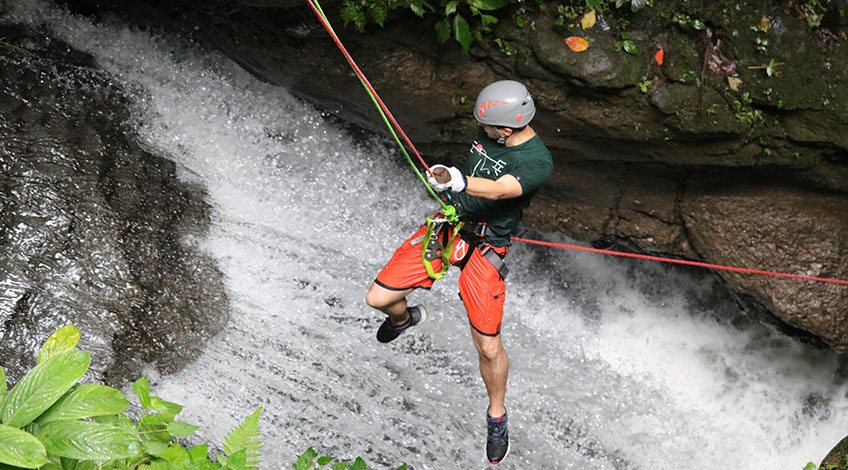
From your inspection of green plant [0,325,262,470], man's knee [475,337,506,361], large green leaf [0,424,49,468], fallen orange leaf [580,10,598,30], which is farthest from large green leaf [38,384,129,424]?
fallen orange leaf [580,10,598,30]

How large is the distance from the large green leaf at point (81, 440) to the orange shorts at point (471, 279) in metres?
1.89

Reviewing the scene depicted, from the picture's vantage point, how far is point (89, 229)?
5.32 metres

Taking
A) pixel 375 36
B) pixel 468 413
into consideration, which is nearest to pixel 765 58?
pixel 375 36

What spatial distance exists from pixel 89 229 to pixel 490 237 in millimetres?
2504

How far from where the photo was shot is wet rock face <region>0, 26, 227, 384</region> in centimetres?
503

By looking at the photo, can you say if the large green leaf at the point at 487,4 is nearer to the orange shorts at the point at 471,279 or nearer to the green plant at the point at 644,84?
the green plant at the point at 644,84

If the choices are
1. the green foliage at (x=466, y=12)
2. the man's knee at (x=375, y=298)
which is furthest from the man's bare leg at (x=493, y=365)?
the green foliage at (x=466, y=12)

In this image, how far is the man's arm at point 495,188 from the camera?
3.94m

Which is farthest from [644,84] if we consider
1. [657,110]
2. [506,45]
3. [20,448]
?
[20,448]

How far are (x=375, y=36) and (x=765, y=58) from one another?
234 centimetres

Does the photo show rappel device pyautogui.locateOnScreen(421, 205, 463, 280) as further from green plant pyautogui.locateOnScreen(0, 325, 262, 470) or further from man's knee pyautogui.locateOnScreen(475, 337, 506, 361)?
green plant pyautogui.locateOnScreen(0, 325, 262, 470)

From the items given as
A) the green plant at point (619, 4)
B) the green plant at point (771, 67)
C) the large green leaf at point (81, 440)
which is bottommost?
the green plant at point (771, 67)

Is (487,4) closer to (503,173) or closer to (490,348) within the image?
(503,173)

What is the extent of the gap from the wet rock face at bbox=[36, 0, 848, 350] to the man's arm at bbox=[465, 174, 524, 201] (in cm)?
139
